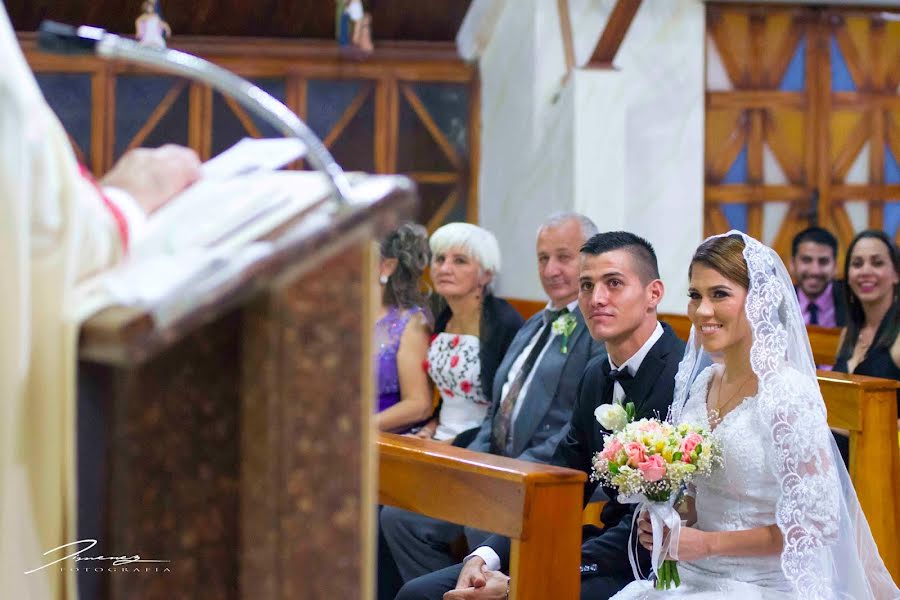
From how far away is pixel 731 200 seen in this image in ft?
31.1

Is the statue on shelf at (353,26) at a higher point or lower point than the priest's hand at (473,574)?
higher

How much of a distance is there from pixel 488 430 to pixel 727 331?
1561 mm

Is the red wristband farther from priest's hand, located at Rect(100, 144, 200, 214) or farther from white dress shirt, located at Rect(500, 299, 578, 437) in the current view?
white dress shirt, located at Rect(500, 299, 578, 437)

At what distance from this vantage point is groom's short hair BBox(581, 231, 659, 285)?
383 cm

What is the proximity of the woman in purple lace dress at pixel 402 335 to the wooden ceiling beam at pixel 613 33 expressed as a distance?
10.4 ft

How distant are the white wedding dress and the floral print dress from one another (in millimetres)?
1906

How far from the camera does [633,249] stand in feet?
12.6

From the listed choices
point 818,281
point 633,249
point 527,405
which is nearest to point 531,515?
point 633,249

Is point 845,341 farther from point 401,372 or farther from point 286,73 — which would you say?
point 286,73

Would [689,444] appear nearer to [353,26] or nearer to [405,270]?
[405,270]

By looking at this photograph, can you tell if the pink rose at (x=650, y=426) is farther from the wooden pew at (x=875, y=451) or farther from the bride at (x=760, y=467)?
the wooden pew at (x=875, y=451)

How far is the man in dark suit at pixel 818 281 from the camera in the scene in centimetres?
742

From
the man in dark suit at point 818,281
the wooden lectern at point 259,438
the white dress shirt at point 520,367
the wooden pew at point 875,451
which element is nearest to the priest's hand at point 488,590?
the wooden pew at point 875,451

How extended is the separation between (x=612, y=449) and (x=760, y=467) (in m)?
0.41
